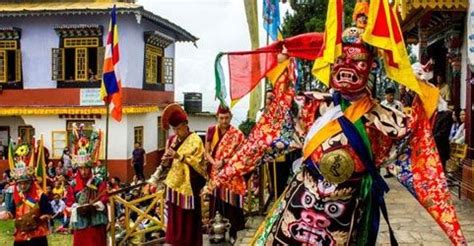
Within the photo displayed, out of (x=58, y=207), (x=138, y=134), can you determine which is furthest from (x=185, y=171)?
(x=138, y=134)

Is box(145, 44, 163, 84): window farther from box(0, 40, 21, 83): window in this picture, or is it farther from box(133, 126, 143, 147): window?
box(0, 40, 21, 83): window

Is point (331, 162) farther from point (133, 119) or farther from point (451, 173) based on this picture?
point (133, 119)

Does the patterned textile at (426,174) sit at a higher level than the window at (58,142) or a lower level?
higher

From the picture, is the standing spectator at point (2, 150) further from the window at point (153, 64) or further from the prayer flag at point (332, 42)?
the prayer flag at point (332, 42)

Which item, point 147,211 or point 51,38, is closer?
point 147,211

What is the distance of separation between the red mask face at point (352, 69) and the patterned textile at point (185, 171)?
11.7 feet

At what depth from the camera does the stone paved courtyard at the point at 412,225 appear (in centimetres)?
750

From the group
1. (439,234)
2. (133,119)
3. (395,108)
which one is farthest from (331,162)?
(133,119)

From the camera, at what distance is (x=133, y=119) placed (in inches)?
971

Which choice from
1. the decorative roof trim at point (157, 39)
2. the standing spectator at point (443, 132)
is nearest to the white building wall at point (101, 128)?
the decorative roof trim at point (157, 39)

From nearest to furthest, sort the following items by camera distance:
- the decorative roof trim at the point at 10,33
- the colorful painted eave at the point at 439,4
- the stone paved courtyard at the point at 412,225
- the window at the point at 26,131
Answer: the stone paved courtyard at the point at 412,225
the colorful painted eave at the point at 439,4
the decorative roof trim at the point at 10,33
the window at the point at 26,131

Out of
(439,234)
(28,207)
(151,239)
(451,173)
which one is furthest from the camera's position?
(451,173)

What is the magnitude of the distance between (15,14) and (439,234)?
2028 cm

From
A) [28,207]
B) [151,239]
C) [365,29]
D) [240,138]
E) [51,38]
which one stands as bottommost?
[151,239]
